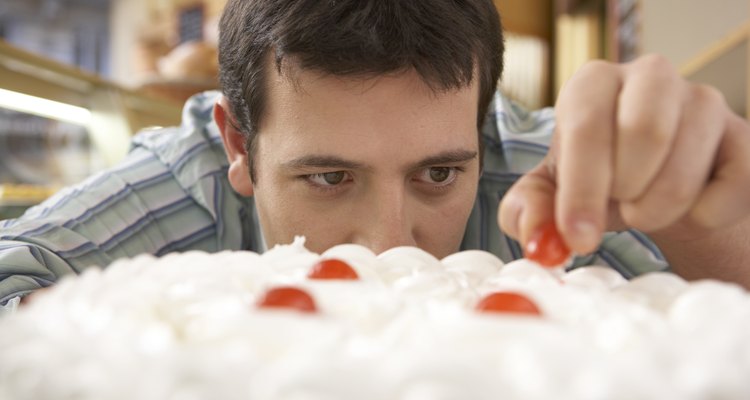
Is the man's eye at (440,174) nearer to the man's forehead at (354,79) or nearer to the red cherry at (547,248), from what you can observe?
the man's forehead at (354,79)

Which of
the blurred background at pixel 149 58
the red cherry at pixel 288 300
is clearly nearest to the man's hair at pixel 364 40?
the red cherry at pixel 288 300

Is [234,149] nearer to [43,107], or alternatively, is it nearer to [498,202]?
[498,202]

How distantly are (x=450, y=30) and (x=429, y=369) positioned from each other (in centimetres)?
Answer: 76

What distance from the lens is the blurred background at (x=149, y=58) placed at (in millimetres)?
2049

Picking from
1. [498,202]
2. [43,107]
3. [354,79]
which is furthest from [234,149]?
[43,107]

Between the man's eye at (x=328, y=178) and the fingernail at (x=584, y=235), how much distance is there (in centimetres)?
→ 50

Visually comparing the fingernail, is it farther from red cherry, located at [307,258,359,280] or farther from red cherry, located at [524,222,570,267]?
red cherry, located at [307,258,359,280]

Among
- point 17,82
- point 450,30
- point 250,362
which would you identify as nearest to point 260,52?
point 450,30

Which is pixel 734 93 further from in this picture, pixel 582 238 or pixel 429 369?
pixel 429 369

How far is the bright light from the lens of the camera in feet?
6.86

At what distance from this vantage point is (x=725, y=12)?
2.02 metres

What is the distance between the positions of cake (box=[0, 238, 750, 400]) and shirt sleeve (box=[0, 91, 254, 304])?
82cm

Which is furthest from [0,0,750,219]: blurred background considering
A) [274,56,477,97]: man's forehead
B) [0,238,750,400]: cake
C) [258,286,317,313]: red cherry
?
[258,286,317,313]: red cherry

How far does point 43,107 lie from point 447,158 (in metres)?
1.70
